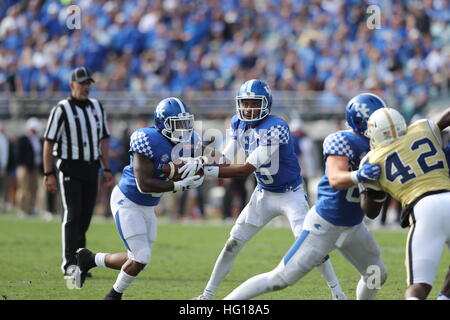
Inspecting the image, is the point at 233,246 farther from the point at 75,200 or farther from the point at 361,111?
the point at 75,200

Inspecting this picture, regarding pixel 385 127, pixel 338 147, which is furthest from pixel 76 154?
pixel 385 127

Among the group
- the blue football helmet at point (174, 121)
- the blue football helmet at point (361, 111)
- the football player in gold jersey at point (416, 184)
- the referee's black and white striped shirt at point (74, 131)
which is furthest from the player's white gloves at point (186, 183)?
the referee's black and white striped shirt at point (74, 131)

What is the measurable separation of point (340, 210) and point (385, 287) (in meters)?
2.05

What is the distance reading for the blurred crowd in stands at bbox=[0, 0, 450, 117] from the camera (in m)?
15.2

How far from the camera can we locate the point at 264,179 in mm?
6398

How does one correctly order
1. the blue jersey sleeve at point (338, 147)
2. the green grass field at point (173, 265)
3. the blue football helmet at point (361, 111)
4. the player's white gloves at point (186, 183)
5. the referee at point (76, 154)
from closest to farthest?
the blue jersey sleeve at point (338, 147) < the blue football helmet at point (361, 111) < the player's white gloves at point (186, 183) < the green grass field at point (173, 265) < the referee at point (76, 154)

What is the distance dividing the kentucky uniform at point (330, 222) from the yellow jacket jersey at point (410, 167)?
218 mm

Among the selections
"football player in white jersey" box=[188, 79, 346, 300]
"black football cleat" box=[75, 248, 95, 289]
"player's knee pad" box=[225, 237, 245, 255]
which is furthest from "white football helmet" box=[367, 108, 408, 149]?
"black football cleat" box=[75, 248, 95, 289]

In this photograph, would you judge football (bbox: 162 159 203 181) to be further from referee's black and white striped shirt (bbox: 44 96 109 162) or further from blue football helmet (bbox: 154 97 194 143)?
referee's black and white striped shirt (bbox: 44 96 109 162)

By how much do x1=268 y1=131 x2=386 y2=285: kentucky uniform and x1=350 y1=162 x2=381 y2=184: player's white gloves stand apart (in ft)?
0.76

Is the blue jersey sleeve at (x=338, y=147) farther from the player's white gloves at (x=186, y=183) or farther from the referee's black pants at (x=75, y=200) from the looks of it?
the referee's black pants at (x=75, y=200)

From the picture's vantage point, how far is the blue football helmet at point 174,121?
5969 mm

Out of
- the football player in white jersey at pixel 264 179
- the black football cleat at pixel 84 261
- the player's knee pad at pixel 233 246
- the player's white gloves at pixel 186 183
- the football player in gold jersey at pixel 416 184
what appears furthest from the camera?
the black football cleat at pixel 84 261
